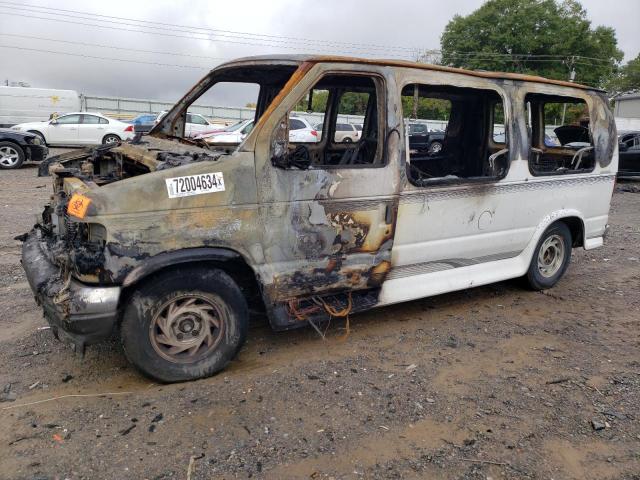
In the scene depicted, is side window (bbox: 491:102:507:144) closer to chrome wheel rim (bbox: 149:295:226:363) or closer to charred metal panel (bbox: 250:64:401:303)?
charred metal panel (bbox: 250:64:401:303)

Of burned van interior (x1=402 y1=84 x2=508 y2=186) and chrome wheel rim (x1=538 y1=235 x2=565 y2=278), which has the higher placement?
burned van interior (x1=402 y1=84 x2=508 y2=186)

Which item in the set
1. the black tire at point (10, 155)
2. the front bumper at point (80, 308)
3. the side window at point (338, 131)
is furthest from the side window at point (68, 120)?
the front bumper at point (80, 308)

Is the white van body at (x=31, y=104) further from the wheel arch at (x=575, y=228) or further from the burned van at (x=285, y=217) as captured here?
the wheel arch at (x=575, y=228)

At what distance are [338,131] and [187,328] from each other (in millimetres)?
2909

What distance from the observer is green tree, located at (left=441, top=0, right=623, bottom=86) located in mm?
46500

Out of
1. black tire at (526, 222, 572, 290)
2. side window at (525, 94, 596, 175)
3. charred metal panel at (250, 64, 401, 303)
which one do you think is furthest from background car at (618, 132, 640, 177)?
charred metal panel at (250, 64, 401, 303)

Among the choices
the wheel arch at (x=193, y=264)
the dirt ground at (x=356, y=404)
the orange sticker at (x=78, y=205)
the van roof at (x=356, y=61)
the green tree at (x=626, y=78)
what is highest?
the green tree at (x=626, y=78)

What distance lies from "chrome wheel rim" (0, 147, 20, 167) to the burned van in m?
11.0

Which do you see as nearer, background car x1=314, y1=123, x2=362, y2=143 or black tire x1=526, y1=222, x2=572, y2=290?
background car x1=314, y1=123, x2=362, y2=143

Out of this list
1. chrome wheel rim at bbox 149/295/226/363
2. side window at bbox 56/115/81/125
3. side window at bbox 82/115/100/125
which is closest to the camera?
chrome wheel rim at bbox 149/295/226/363

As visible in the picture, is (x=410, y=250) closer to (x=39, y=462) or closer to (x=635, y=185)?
(x=39, y=462)

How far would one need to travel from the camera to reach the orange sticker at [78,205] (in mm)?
3088

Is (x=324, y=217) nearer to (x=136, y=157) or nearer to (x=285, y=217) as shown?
(x=285, y=217)

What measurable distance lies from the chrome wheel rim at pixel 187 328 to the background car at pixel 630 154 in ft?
51.0
